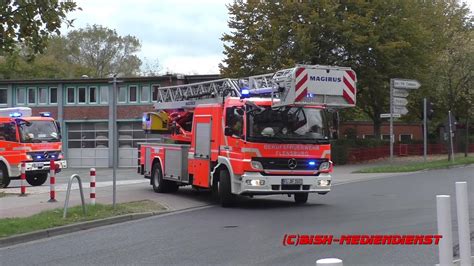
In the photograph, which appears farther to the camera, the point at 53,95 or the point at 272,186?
the point at 53,95

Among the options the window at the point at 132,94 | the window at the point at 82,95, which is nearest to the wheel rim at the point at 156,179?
the window at the point at 132,94

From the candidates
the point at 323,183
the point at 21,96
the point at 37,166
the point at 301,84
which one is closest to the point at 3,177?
the point at 37,166

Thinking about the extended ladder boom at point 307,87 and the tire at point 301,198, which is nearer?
the extended ladder boom at point 307,87

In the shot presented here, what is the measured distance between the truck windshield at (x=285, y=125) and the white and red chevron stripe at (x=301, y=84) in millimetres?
889

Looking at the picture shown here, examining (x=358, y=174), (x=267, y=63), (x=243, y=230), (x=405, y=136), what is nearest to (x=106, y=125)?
(x=267, y=63)

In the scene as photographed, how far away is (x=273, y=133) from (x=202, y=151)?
2619mm

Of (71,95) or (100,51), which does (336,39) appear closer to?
(71,95)

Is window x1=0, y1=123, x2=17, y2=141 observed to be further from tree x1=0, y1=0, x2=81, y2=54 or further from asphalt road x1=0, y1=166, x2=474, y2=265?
tree x1=0, y1=0, x2=81, y2=54

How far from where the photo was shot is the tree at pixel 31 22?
960 cm

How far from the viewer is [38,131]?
76.9ft

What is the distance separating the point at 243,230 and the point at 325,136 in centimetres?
464

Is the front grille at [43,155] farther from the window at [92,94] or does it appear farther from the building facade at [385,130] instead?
the building facade at [385,130]

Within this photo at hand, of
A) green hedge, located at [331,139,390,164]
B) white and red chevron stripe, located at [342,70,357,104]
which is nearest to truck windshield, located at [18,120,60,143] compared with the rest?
white and red chevron stripe, located at [342,70,357,104]

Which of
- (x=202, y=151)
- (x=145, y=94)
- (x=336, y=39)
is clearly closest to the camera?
(x=202, y=151)
